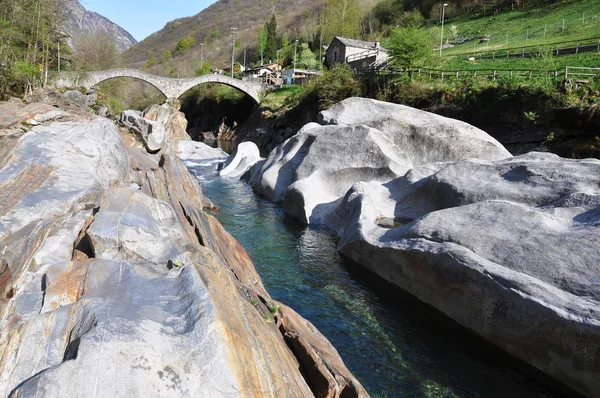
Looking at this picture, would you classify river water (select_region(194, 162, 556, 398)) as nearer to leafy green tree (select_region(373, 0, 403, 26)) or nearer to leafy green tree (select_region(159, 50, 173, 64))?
leafy green tree (select_region(373, 0, 403, 26))

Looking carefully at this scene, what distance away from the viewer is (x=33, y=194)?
33.1ft

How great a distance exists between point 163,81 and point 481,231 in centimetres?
6388

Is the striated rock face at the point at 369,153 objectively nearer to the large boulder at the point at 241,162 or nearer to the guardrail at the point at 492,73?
the large boulder at the point at 241,162

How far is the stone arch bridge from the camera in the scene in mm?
49812

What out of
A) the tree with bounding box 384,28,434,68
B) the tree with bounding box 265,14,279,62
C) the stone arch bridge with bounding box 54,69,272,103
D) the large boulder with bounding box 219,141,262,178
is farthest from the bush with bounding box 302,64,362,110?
the tree with bounding box 265,14,279,62

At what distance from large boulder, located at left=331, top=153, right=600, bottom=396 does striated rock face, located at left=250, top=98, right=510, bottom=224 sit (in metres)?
4.54

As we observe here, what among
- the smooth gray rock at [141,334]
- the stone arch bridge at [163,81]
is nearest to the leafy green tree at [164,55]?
the stone arch bridge at [163,81]

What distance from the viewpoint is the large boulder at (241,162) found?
112 feet

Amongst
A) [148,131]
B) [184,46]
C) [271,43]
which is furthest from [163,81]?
[184,46]

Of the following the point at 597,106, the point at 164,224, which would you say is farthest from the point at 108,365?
the point at 597,106

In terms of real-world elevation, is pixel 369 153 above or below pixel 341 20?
below

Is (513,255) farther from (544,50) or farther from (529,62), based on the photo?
(544,50)

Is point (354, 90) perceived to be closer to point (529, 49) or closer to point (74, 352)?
point (529, 49)

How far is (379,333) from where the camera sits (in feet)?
35.9
